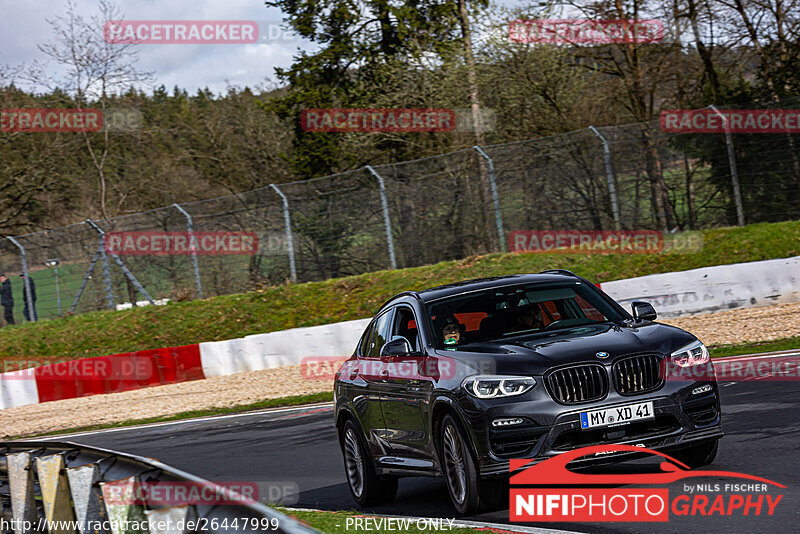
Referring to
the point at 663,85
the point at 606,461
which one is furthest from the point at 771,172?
the point at 606,461

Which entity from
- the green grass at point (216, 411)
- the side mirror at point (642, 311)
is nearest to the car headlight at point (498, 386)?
the side mirror at point (642, 311)

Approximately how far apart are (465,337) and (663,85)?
23273mm

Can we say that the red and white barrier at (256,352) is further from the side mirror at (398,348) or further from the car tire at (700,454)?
the side mirror at (398,348)

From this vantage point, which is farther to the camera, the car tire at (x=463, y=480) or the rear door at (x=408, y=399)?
the rear door at (x=408, y=399)

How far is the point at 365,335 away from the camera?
9.22 metres

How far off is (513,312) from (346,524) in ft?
6.88

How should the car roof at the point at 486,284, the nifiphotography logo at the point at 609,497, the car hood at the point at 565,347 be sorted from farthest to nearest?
the car roof at the point at 486,284, the car hood at the point at 565,347, the nifiphotography logo at the point at 609,497

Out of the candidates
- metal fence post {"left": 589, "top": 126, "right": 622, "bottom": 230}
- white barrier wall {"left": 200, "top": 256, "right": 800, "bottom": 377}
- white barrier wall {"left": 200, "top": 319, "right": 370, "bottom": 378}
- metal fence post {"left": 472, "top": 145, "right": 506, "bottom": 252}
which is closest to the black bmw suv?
white barrier wall {"left": 200, "top": 256, "right": 800, "bottom": 377}

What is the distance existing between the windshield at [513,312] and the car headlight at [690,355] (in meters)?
0.79

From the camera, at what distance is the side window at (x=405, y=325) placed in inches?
323

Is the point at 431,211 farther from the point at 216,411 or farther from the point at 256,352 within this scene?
the point at 216,411

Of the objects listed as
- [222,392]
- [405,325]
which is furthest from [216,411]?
[405,325]

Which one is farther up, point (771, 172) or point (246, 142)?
Result: point (246, 142)

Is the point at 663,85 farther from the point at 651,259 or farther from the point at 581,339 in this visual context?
the point at 581,339
